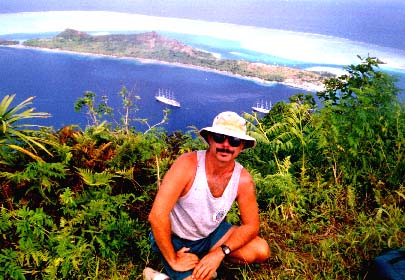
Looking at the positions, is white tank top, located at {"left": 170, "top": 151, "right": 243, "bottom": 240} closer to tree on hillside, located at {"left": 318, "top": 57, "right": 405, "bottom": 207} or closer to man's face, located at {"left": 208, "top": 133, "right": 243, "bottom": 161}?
man's face, located at {"left": 208, "top": 133, "right": 243, "bottom": 161}

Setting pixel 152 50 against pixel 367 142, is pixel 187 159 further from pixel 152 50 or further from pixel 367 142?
pixel 152 50

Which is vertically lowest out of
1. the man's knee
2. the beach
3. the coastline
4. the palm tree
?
the coastline

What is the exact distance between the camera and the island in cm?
5684

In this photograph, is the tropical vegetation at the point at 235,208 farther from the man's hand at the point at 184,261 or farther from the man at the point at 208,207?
the man's hand at the point at 184,261

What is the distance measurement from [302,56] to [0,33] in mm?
54083

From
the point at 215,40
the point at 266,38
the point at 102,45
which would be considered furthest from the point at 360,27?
the point at 102,45

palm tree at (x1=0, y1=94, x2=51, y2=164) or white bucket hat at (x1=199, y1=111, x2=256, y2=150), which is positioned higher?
white bucket hat at (x1=199, y1=111, x2=256, y2=150)

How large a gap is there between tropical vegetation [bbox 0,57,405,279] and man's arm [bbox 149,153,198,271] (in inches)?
28.0

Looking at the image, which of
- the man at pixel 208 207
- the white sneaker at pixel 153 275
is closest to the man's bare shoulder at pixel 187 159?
the man at pixel 208 207

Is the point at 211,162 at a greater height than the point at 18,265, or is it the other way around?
the point at 211,162

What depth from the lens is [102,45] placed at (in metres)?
66.1

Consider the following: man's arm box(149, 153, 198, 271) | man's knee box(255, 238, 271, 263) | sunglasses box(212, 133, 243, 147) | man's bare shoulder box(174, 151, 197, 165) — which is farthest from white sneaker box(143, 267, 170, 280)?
sunglasses box(212, 133, 243, 147)

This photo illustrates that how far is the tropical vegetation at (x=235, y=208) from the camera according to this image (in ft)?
8.84

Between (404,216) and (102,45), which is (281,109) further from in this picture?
(102,45)
